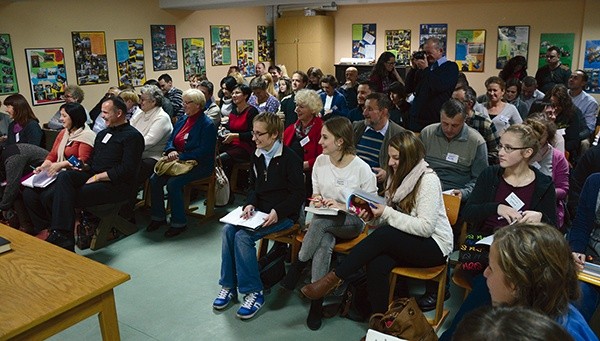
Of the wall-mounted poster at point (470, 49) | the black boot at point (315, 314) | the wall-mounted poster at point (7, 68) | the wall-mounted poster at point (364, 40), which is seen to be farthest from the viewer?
the wall-mounted poster at point (364, 40)

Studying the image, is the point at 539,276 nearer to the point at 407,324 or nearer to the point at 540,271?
the point at 540,271

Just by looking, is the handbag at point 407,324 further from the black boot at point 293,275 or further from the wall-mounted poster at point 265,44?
the wall-mounted poster at point 265,44

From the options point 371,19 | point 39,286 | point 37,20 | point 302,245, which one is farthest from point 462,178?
point 371,19

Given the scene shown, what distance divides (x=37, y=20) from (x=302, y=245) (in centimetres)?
568

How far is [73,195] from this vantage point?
3979 mm

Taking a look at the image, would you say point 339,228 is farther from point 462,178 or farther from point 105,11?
point 105,11

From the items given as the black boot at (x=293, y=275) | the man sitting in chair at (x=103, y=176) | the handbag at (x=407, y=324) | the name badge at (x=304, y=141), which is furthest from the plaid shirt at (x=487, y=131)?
the man sitting in chair at (x=103, y=176)

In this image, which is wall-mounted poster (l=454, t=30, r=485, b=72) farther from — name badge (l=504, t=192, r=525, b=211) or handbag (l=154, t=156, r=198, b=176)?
name badge (l=504, t=192, r=525, b=211)

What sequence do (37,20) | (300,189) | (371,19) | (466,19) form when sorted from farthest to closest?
(371,19) → (466,19) → (37,20) → (300,189)

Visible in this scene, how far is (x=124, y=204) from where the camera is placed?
14.7ft

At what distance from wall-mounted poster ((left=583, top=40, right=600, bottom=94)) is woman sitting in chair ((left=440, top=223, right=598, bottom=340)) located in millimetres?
7819

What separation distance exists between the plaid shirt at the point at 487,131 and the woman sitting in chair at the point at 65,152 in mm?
3360

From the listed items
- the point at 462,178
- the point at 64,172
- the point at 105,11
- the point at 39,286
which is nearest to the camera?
the point at 39,286

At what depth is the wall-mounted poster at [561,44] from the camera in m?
8.21
